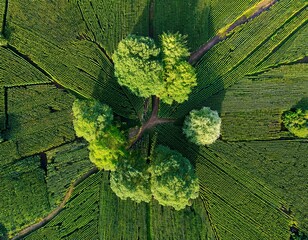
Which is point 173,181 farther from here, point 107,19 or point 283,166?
point 107,19

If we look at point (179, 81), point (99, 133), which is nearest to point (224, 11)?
point (179, 81)

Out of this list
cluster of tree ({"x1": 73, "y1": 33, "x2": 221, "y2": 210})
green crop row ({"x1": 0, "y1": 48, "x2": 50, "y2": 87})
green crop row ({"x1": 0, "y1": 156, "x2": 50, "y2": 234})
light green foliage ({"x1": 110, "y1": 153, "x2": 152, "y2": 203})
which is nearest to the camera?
light green foliage ({"x1": 110, "y1": 153, "x2": 152, "y2": 203})

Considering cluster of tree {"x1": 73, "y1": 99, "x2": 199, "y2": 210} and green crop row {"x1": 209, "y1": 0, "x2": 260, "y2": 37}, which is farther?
green crop row {"x1": 209, "y1": 0, "x2": 260, "y2": 37}

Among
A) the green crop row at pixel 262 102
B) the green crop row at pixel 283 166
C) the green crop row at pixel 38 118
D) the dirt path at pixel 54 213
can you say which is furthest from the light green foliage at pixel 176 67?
the dirt path at pixel 54 213

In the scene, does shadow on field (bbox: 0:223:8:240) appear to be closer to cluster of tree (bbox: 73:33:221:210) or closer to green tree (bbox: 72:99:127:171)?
cluster of tree (bbox: 73:33:221:210)

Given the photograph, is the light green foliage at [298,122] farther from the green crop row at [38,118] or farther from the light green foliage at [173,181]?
the green crop row at [38,118]

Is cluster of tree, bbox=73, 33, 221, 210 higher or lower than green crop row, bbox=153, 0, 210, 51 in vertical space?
lower

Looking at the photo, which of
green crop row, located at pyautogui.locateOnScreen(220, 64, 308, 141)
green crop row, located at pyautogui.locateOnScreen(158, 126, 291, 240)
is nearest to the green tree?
green crop row, located at pyautogui.locateOnScreen(158, 126, 291, 240)
